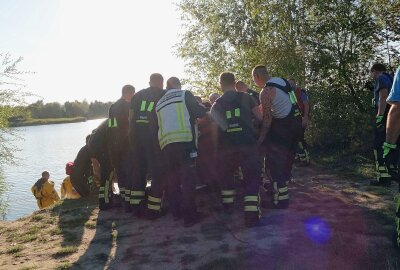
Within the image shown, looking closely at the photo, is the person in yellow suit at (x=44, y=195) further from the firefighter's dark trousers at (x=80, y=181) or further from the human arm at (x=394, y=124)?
the human arm at (x=394, y=124)

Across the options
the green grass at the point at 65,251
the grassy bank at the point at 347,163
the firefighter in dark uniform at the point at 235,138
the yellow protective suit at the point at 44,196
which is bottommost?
the yellow protective suit at the point at 44,196

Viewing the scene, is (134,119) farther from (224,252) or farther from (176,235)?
(224,252)

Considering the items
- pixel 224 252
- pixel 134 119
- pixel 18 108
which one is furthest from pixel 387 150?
pixel 18 108

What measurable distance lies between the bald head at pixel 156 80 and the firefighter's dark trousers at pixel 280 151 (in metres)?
1.97

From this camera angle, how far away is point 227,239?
4.85 m

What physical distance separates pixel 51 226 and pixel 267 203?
3689 mm

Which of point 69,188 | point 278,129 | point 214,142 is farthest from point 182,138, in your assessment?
point 69,188

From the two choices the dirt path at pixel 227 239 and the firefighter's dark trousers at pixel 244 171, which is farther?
the firefighter's dark trousers at pixel 244 171

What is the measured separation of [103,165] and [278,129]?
11.3ft

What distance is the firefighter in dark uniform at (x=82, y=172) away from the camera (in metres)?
8.84

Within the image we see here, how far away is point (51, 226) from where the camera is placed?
261 inches

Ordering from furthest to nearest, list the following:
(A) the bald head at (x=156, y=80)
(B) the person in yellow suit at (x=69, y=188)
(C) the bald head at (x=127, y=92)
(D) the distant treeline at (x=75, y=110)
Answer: (D) the distant treeline at (x=75, y=110) < (B) the person in yellow suit at (x=69, y=188) < (C) the bald head at (x=127, y=92) < (A) the bald head at (x=156, y=80)

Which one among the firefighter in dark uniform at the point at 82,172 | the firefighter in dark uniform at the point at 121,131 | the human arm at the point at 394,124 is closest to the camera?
the human arm at the point at 394,124

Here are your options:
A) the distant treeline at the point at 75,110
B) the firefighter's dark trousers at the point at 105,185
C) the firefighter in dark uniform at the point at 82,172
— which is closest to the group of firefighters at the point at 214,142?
the firefighter's dark trousers at the point at 105,185
